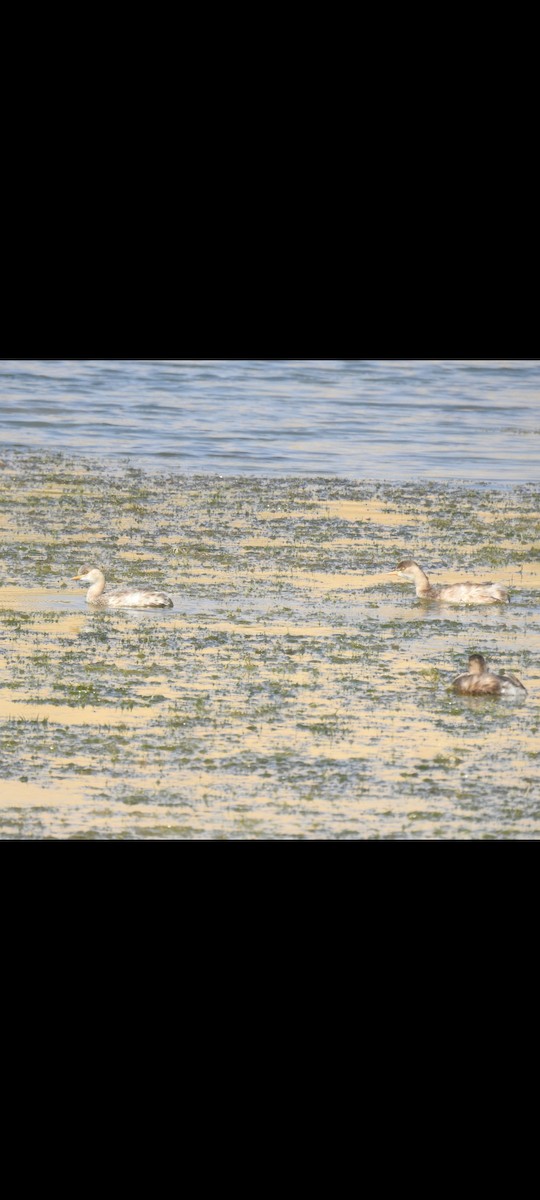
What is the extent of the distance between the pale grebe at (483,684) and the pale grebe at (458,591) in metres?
1.12

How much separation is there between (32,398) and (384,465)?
289 cm

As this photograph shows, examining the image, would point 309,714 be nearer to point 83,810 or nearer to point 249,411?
point 83,810

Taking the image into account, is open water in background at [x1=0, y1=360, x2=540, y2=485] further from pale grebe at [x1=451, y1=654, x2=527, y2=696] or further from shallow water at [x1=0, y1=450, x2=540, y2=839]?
pale grebe at [x1=451, y1=654, x2=527, y2=696]

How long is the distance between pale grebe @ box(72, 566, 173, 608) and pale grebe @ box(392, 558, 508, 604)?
3.31ft

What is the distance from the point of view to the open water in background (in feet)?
33.9

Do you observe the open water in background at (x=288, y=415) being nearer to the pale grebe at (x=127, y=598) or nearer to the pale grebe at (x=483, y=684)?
the pale grebe at (x=127, y=598)

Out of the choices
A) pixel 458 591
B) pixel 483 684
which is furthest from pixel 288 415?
pixel 483 684

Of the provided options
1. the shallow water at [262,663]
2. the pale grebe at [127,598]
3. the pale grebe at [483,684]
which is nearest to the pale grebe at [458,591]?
the shallow water at [262,663]

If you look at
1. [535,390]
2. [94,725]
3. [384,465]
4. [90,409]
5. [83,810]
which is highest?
[535,390]

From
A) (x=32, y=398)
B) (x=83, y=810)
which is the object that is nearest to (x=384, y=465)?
(x=32, y=398)

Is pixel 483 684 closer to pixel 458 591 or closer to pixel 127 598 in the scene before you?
pixel 458 591

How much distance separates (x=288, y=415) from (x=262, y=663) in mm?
5529

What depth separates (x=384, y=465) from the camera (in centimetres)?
1021

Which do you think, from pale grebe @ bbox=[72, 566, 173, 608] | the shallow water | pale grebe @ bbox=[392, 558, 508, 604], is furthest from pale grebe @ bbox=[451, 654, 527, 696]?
pale grebe @ bbox=[72, 566, 173, 608]
